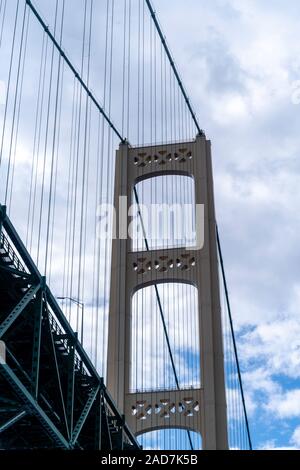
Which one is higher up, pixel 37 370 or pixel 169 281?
pixel 169 281

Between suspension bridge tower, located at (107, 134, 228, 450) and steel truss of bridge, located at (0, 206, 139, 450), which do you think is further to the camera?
suspension bridge tower, located at (107, 134, 228, 450)

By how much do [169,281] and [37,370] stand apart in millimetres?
13782

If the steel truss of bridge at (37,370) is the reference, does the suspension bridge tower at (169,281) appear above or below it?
above

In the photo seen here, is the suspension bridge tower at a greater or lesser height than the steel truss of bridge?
greater

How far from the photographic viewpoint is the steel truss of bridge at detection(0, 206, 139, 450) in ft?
72.0

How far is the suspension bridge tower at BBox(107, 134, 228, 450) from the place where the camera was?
32.6 m

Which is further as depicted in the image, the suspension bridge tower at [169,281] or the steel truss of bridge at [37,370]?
the suspension bridge tower at [169,281]

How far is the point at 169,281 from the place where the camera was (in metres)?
35.3

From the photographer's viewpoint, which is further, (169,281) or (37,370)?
(169,281)

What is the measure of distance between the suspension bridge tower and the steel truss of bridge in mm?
3689

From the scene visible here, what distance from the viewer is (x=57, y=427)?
24875mm

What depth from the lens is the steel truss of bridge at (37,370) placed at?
21938 mm

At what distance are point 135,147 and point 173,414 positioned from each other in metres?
10.9

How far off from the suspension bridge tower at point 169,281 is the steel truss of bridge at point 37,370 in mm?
3689
